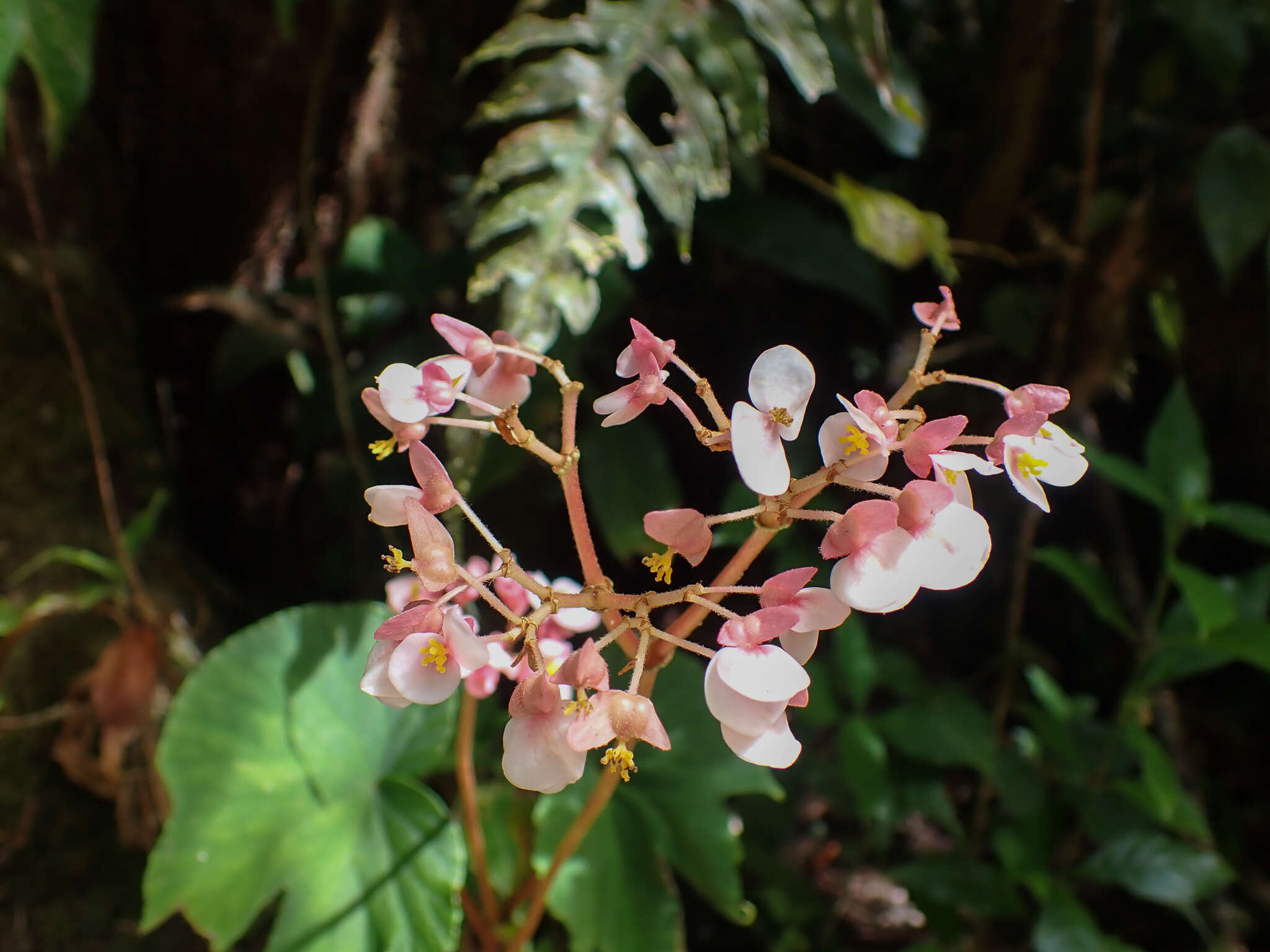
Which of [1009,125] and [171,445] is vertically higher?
[1009,125]

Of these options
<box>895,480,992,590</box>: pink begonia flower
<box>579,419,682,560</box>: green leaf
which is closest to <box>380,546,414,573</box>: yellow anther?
<box>895,480,992,590</box>: pink begonia flower

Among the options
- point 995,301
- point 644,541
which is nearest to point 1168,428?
point 995,301

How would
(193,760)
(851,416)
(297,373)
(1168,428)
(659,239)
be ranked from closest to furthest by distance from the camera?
(851,416) → (193,760) → (1168,428) → (659,239) → (297,373)

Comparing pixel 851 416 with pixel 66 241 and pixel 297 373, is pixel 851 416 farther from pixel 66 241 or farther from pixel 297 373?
pixel 66 241

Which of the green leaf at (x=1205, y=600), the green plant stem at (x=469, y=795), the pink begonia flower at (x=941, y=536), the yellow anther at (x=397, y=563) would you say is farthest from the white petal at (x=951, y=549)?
the green leaf at (x=1205, y=600)

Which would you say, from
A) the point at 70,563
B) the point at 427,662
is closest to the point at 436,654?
the point at 427,662
